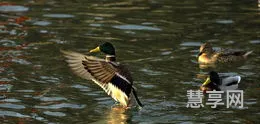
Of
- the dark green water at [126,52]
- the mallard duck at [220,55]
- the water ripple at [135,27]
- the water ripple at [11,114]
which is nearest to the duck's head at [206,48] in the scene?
the mallard duck at [220,55]

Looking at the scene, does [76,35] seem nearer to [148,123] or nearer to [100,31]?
[100,31]

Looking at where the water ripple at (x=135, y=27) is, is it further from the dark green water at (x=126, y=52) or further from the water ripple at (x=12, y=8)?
the water ripple at (x=12, y=8)

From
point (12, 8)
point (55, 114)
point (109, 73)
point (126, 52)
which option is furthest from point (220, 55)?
point (12, 8)

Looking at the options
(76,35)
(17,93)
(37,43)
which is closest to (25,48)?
(37,43)

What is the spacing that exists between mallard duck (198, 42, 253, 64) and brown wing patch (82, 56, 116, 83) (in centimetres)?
435

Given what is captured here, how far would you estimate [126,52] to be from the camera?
18828mm

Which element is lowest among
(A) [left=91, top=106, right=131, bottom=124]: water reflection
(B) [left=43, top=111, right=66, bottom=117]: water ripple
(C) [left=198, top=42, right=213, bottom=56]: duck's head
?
(A) [left=91, top=106, right=131, bottom=124]: water reflection

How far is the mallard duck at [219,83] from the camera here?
15742 mm

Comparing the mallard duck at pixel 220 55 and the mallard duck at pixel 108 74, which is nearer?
the mallard duck at pixel 108 74

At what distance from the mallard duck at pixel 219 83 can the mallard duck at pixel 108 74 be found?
1.81 metres

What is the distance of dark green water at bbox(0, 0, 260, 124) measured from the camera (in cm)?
1422

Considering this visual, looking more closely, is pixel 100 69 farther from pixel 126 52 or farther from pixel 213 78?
pixel 126 52

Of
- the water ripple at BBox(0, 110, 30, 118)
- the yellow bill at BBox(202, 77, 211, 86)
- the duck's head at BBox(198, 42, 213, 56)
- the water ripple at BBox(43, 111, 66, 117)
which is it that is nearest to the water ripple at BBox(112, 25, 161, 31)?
the duck's head at BBox(198, 42, 213, 56)

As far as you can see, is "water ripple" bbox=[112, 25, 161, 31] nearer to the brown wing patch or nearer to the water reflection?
the water reflection
